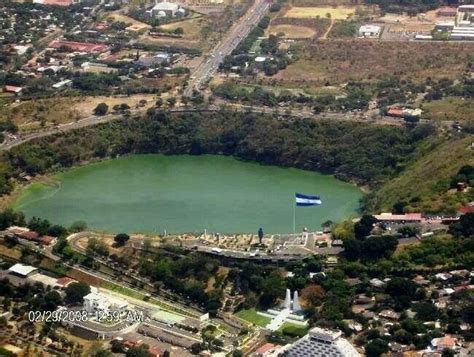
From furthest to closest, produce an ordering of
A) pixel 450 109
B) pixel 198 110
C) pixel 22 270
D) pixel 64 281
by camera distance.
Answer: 1. pixel 198 110
2. pixel 450 109
3. pixel 22 270
4. pixel 64 281

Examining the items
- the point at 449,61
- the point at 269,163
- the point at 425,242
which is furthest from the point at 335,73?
the point at 425,242

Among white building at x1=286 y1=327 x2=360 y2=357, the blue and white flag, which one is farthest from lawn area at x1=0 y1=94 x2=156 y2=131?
white building at x1=286 y1=327 x2=360 y2=357

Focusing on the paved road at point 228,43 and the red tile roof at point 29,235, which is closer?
the red tile roof at point 29,235

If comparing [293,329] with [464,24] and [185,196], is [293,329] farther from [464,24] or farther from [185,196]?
[464,24]

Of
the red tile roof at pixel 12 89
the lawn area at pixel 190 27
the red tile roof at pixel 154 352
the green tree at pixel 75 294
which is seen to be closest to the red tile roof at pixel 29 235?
the green tree at pixel 75 294

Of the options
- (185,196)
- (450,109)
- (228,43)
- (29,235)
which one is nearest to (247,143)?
(185,196)

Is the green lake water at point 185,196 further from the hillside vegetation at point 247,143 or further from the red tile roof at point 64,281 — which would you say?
the red tile roof at point 64,281

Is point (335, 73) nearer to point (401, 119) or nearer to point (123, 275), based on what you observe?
point (401, 119)
